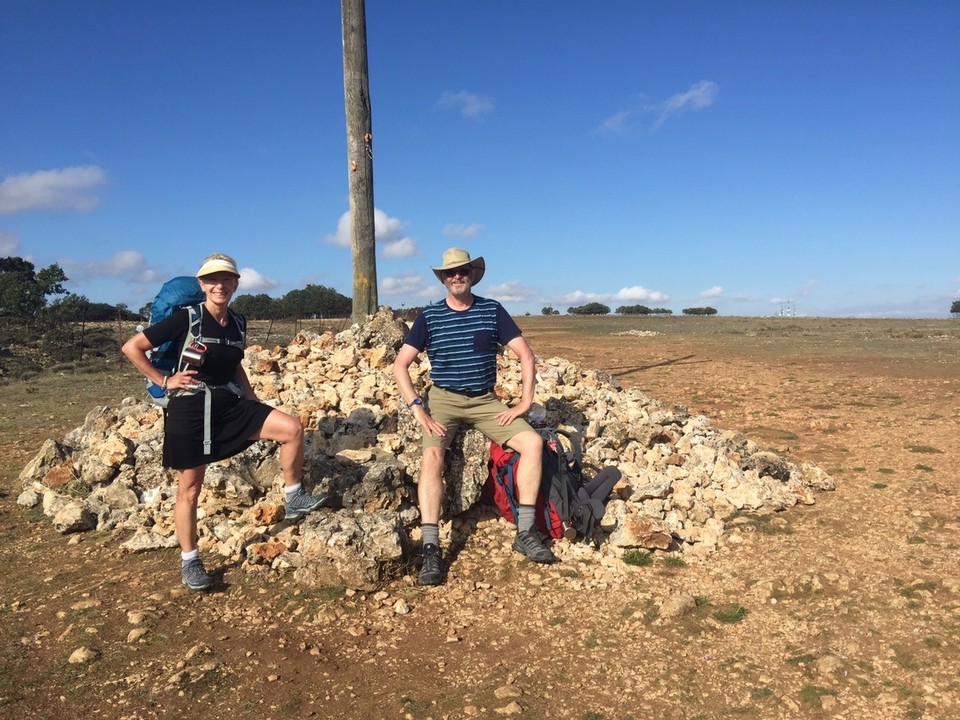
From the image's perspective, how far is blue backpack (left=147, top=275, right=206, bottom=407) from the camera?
4309 millimetres

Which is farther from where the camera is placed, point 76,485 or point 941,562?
point 76,485

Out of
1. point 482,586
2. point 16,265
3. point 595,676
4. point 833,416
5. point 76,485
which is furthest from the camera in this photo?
point 16,265

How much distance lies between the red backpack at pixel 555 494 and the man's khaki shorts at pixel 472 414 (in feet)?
1.02

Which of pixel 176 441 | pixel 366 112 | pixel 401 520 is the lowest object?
pixel 401 520

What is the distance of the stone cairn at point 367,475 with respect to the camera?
178 inches

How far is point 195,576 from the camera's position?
409 centimetres

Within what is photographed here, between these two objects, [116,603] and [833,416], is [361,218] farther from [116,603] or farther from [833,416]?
[833,416]

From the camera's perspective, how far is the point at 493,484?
5.05 meters

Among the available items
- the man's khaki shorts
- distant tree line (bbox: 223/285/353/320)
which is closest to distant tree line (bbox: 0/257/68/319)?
distant tree line (bbox: 223/285/353/320)

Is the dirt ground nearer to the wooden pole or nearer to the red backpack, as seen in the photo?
the red backpack

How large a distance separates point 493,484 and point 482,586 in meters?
0.95

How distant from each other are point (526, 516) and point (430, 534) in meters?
0.67

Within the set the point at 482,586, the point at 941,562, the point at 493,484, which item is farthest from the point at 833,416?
the point at 482,586

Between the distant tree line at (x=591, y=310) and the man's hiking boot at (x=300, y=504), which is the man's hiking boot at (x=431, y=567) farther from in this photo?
the distant tree line at (x=591, y=310)
